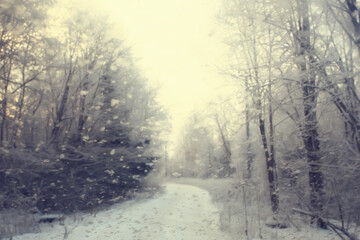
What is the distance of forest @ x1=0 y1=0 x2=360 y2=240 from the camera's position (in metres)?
6.03

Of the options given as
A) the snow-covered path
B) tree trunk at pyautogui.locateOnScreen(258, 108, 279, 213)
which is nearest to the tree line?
the snow-covered path

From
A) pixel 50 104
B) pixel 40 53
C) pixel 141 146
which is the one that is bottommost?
pixel 141 146

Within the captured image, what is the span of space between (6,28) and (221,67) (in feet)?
26.3

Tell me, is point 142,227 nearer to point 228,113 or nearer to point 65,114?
point 228,113

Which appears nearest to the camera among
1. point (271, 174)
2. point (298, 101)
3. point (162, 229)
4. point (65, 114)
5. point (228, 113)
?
point (298, 101)

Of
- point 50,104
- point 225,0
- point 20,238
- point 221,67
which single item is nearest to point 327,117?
point 221,67

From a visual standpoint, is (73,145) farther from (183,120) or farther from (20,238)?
(183,120)

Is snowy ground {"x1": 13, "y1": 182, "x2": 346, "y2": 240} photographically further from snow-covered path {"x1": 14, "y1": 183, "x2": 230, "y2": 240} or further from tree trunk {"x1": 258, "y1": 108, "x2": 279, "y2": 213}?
tree trunk {"x1": 258, "y1": 108, "x2": 279, "y2": 213}

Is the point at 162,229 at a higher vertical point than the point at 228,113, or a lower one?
lower

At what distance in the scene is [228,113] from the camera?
11070mm

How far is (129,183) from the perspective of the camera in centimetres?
1833

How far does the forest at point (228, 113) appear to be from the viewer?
6.03 m

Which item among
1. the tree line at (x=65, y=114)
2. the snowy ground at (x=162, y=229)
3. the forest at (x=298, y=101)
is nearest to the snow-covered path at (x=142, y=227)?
the snowy ground at (x=162, y=229)

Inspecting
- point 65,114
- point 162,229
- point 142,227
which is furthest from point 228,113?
point 65,114
